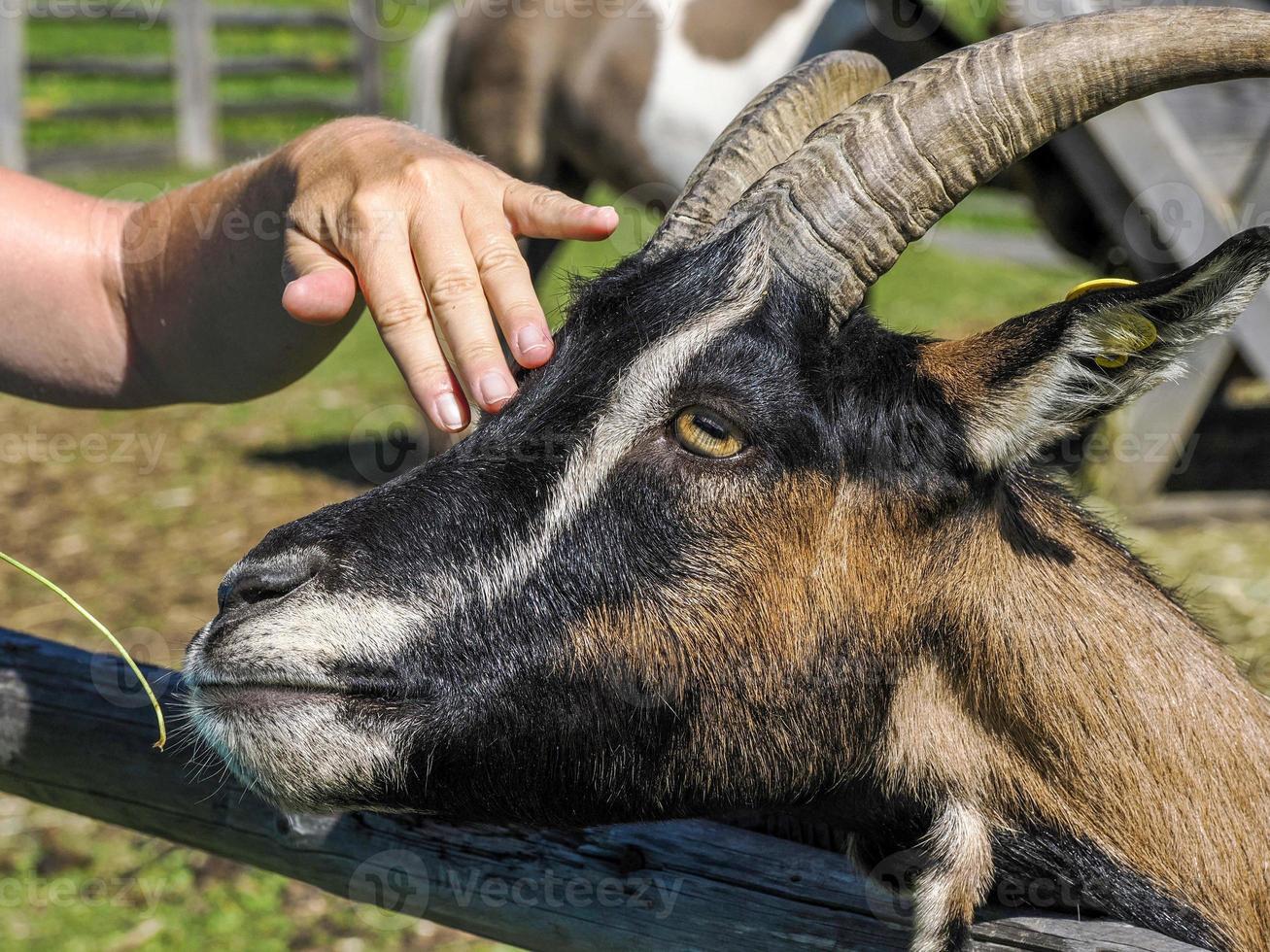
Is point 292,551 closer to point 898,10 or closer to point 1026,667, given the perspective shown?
point 1026,667

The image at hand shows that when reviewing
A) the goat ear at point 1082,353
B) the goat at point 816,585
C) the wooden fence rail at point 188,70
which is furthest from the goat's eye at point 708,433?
the wooden fence rail at point 188,70

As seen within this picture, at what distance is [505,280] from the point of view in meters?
2.32

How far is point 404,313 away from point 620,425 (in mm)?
429

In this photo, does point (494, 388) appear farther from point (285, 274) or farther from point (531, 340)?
point (285, 274)

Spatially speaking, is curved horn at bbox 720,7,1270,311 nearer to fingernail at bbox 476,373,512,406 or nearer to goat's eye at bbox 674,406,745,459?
goat's eye at bbox 674,406,745,459

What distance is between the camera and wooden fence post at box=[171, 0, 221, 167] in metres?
19.5

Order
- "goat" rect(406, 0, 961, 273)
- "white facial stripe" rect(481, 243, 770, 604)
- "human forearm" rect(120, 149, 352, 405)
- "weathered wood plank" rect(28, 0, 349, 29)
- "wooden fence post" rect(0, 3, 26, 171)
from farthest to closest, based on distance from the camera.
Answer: "weathered wood plank" rect(28, 0, 349, 29) → "wooden fence post" rect(0, 3, 26, 171) → "goat" rect(406, 0, 961, 273) → "human forearm" rect(120, 149, 352, 405) → "white facial stripe" rect(481, 243, 770, 604)

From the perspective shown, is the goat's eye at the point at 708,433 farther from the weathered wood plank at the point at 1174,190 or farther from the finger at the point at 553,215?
the weathered wood plank at the point at 1174,190

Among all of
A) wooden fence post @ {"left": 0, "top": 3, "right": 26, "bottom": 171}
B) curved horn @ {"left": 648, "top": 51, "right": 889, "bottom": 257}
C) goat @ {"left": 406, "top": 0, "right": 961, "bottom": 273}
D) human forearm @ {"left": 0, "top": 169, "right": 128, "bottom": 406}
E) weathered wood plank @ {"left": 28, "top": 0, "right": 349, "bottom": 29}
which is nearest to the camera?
curved horn @ {"left": 648, "top": 51, "right": 889, "bottom": 257}

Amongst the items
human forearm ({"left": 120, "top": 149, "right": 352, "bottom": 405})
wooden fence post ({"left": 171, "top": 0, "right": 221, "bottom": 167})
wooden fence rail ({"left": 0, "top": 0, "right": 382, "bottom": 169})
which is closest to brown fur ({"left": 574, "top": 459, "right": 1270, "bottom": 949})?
human forearm ({"left": 120, "top": 149, "right": 352, "bottom": 405})

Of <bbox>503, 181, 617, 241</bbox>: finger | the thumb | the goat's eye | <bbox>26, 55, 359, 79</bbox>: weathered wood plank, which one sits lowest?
the goat's eye

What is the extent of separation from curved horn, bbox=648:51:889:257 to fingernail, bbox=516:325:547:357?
444 mm

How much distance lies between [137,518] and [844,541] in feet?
21.4

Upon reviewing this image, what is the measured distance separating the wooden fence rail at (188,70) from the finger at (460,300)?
16291 mm
